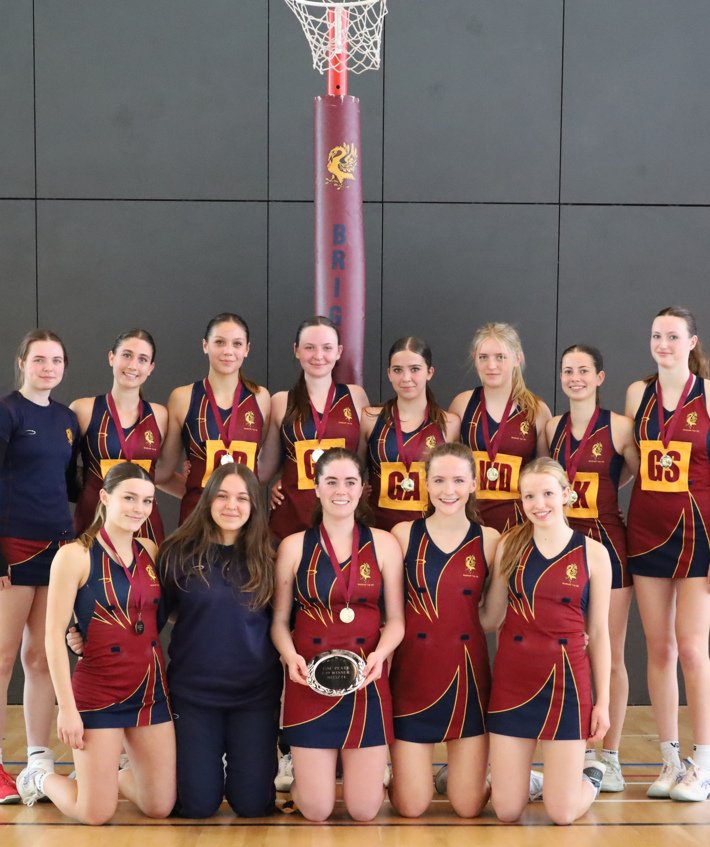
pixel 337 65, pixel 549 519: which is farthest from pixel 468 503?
pixel 337 65

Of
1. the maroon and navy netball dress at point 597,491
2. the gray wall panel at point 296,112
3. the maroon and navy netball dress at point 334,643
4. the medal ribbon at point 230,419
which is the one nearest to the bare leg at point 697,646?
the maroon and navy netball dress at point 597,491

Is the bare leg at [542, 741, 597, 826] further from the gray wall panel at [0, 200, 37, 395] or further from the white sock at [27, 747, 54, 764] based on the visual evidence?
the gray wall panel at [0, 200, 37, 395]

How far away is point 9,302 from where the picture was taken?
516cm

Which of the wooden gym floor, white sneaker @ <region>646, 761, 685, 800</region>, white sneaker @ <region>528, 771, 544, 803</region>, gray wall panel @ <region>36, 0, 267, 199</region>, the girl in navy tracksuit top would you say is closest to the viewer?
the wooden gym floor

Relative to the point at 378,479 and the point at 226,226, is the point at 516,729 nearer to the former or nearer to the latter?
the point at 378,479

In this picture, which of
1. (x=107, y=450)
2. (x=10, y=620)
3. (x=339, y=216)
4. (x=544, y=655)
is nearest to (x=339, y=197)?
(x=339, y=216)

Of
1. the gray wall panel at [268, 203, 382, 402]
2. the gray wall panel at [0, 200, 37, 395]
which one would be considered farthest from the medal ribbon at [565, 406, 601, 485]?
the gray wall panel at [0, 200, 37, 395]

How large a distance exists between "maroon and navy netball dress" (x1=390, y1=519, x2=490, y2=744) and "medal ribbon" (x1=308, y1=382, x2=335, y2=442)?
730 millimetres

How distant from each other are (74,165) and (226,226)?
87 cm

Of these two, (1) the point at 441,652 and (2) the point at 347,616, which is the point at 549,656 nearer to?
(1) the point at 441,652

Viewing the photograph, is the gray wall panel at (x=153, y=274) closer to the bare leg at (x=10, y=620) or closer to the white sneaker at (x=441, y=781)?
the bare leg at (x=10, y=620)

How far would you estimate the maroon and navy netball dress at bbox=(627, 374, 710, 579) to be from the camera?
12.1ft

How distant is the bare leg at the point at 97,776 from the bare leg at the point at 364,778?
2.56ft

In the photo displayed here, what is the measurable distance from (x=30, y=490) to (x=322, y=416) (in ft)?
3.88
